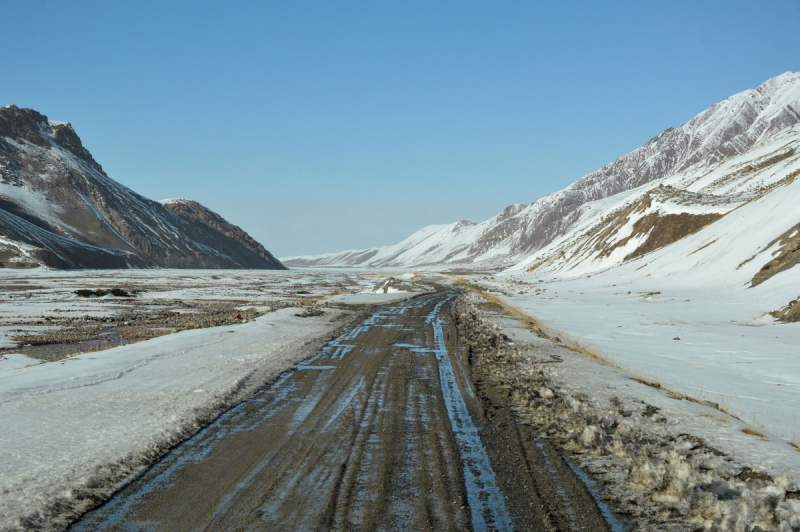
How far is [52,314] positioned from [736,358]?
132ft

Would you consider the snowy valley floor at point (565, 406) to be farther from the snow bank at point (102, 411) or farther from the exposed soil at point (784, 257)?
the exposed soil at point (784, 257)

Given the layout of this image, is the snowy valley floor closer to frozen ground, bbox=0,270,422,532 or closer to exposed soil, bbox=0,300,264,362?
frozen ground, bbox=0,270,422,532

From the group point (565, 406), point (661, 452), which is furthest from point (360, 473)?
point (565, 406)

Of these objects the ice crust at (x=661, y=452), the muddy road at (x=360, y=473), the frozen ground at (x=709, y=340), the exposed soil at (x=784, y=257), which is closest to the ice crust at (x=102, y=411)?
the muddy road at (x=360, y=473)

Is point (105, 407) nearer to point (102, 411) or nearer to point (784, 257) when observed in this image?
point (102, 411)

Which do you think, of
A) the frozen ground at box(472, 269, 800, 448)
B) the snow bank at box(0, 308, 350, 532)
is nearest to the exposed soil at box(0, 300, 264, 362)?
the snow bank at box(0, 308, 350, 532)

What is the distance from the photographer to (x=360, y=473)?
7.02 metres

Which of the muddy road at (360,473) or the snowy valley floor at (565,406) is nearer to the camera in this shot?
the muddy road at (360,473)

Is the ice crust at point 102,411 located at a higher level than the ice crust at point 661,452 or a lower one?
lower

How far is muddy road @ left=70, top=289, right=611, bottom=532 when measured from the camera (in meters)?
5.76

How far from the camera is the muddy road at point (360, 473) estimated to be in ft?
18.9

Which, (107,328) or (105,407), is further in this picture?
(107,328)

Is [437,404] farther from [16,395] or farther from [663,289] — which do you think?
[663,289]

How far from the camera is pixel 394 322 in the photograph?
29.2 metres
